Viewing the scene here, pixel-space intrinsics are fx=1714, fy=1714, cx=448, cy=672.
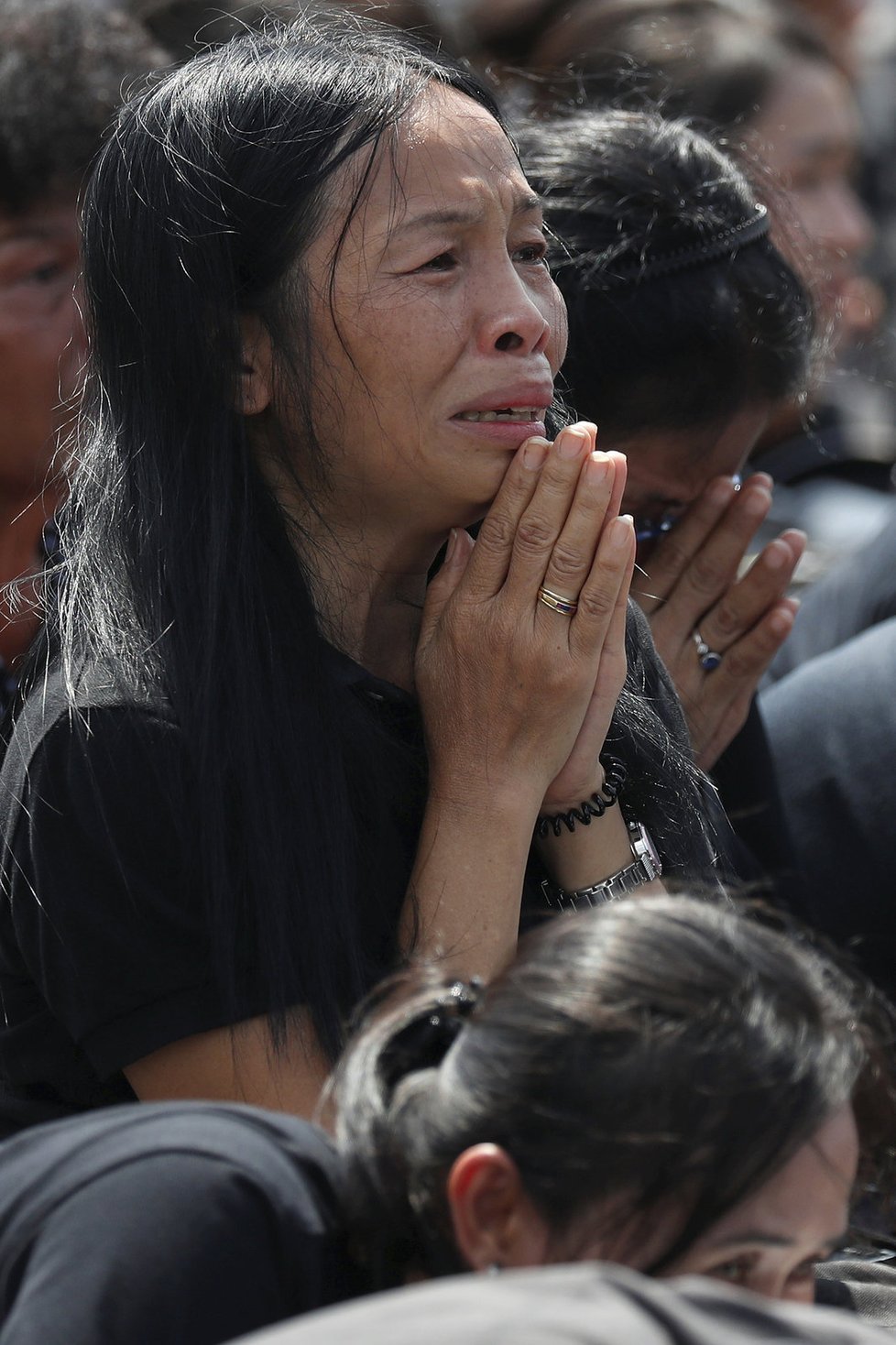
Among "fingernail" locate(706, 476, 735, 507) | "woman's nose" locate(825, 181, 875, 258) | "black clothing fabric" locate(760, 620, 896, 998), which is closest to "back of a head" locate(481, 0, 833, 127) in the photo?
"woman's nose" locate(825, 181, 875, 258)

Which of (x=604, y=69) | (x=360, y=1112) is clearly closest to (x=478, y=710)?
(x=360, y=1112)

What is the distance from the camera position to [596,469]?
1962 millimetres

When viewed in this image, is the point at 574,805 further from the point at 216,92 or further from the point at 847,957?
the point at 216,92

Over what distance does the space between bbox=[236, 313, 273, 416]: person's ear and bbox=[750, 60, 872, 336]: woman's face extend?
2.03 metres

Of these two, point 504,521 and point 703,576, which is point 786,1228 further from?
point 703,576

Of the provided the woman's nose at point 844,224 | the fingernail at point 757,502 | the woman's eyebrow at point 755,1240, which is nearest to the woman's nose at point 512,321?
the fingernail at point 757,502

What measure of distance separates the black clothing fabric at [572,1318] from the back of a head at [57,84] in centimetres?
247

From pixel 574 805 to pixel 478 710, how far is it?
0.19 m

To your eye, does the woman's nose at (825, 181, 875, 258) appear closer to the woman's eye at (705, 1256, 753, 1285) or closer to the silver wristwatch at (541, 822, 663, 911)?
the silver wristwatch at (541, 822, 663, 911)

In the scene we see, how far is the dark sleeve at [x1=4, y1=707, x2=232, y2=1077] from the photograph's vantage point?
5.75ft

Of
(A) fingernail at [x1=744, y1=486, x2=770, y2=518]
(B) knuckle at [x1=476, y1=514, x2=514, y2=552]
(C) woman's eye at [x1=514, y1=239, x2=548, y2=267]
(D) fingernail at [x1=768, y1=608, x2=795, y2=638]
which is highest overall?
(C) woman's eye at [x1=514, y1=239, x2=548, y2=267]

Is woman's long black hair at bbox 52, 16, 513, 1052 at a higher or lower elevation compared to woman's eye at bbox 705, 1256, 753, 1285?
higher

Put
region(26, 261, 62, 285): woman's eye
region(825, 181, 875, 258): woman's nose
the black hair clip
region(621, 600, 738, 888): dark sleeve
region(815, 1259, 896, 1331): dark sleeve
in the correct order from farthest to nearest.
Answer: region(825, 181, 875, 258): woman's nose
region(26, 261, 62, 285): woman's eye
region(621, 600, 738, 888): dark sleeve
region(815, 1259, 896, 1331): dark sleeve
the black hair clip

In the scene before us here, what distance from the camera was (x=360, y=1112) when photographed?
1.37 m
